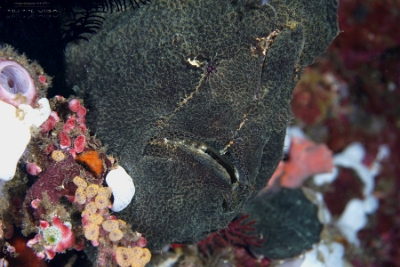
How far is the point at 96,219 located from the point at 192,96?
1079mm

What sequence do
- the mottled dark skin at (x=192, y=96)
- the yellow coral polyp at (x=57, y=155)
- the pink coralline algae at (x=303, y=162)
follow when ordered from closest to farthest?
the yellow coral polyp at (x=57, y=155)
the mottled dark skin at (x=192, y=96)
the pink coralline algae at (x=303, y=162)

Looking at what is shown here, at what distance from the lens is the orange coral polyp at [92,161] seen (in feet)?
7.81

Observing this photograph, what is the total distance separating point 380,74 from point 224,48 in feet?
16.5

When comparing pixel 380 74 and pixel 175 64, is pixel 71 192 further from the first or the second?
pixel 380 74

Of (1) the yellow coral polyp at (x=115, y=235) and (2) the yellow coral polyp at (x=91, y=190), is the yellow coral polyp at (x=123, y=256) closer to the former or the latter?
(1) the yellow coral polyp at (x=115, y=235)

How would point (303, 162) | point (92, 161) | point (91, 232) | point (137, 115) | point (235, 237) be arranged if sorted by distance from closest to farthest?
point (91, 232) → point (92, 161) → point (137, 115) → point (235, 237) → point (303, 162)

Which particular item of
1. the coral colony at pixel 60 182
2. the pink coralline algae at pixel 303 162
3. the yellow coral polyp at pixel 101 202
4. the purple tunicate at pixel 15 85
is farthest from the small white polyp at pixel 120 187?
the pink coralline algae at pixel 303 162

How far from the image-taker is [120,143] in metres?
2.58

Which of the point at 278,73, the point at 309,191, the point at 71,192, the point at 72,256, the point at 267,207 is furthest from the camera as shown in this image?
the point at 309,191

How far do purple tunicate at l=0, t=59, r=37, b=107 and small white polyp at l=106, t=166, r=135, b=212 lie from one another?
738 millimetres

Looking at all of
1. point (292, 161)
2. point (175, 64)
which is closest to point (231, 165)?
point (175, 64)

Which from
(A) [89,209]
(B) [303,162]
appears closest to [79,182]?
(A) [89,209]

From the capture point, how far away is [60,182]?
7.52 ft

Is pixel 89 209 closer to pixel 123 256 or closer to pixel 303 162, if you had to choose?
pixel 123 256
